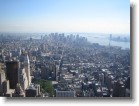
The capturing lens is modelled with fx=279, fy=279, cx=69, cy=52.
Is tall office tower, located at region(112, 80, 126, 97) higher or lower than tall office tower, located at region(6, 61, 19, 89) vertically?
lower

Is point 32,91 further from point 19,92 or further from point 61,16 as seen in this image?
point 61,16

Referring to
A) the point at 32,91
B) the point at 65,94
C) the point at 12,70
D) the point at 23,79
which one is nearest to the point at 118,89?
the point at 65,94

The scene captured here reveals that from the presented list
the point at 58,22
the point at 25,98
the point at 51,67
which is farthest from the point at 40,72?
the point at 58,22

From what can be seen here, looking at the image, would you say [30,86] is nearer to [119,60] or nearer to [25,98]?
[25,98]

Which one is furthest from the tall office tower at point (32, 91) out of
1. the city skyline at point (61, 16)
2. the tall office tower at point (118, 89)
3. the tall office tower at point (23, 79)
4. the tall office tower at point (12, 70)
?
the tall office tower at point (118, 89)

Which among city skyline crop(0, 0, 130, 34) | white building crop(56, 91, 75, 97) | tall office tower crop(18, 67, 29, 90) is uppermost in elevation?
city skyline crop(0, 0, 130, 34)

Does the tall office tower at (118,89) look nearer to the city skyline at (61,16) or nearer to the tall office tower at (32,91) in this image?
the city skyline at (61,16)

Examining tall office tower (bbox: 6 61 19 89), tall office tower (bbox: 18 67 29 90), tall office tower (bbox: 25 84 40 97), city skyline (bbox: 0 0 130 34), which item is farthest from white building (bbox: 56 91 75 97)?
city skyline (bbox: 0 0 130 34)

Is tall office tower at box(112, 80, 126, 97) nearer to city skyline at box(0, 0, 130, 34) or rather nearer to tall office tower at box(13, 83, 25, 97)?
city skyline at box(0, 0, 130, 34)
